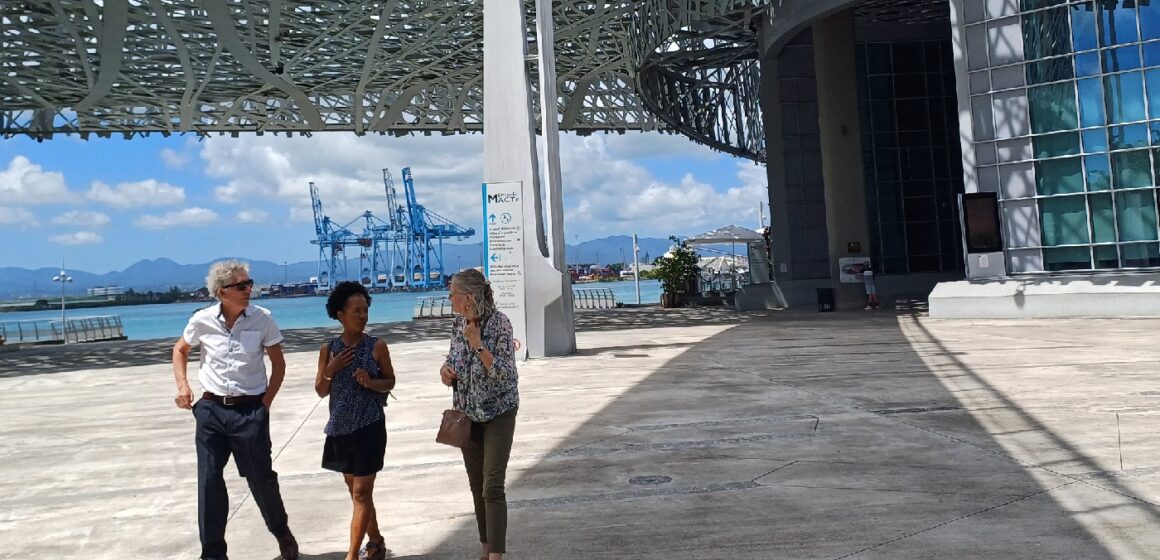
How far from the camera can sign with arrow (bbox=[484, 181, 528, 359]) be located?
17562mm

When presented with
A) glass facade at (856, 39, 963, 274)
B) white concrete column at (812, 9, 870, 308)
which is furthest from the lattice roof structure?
glass facade at (856, 39, 963, 274)

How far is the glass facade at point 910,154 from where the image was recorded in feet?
129

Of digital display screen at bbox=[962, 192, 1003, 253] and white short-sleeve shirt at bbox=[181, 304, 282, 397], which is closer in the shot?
white short-sleeve shirt at bbox=[181, 304, 282, 397]

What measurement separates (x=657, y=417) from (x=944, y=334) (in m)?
11.7

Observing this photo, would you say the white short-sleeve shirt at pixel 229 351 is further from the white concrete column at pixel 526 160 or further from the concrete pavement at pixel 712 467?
the white concrete column at pixel 526 160

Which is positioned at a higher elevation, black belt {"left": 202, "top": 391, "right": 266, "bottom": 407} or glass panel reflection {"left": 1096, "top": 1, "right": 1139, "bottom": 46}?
glass panel reflection {"left": 1096, "top": 1, "right": 1139, "bottom": 46}

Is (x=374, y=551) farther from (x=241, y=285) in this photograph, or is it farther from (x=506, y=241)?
(x=506, y=241)

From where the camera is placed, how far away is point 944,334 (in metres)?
19.6

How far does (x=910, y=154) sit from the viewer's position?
39594mm

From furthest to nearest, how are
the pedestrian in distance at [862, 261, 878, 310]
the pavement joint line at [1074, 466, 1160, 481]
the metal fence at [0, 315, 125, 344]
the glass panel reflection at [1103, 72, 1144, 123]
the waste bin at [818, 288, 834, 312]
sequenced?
the metal fence at [0, 315, 125, 344] → the waste bin at [818, 288, 834, 312] → the pedestrian in distance at [862, 261, 878, 310] → the glass panel reflection at [1103, 72, 1144, 123] → the pavement joint line at [1074, 466, 1160, 481]

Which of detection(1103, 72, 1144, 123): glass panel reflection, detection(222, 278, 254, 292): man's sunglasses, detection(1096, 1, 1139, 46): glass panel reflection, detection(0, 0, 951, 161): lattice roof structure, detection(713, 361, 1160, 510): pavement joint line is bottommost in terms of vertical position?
detection(713, 361, 1160, 510): pavement joint line

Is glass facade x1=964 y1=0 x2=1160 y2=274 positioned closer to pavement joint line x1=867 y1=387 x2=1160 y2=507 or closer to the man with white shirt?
pavement joint line x1=867 y1=387 x2=1160 y2=507

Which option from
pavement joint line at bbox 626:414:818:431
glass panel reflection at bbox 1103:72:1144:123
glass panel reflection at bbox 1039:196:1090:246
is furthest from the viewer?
glass panel reflection at bbox 1039:196:1090:246

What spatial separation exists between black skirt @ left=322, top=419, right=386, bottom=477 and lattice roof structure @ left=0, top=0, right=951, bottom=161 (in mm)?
26181
